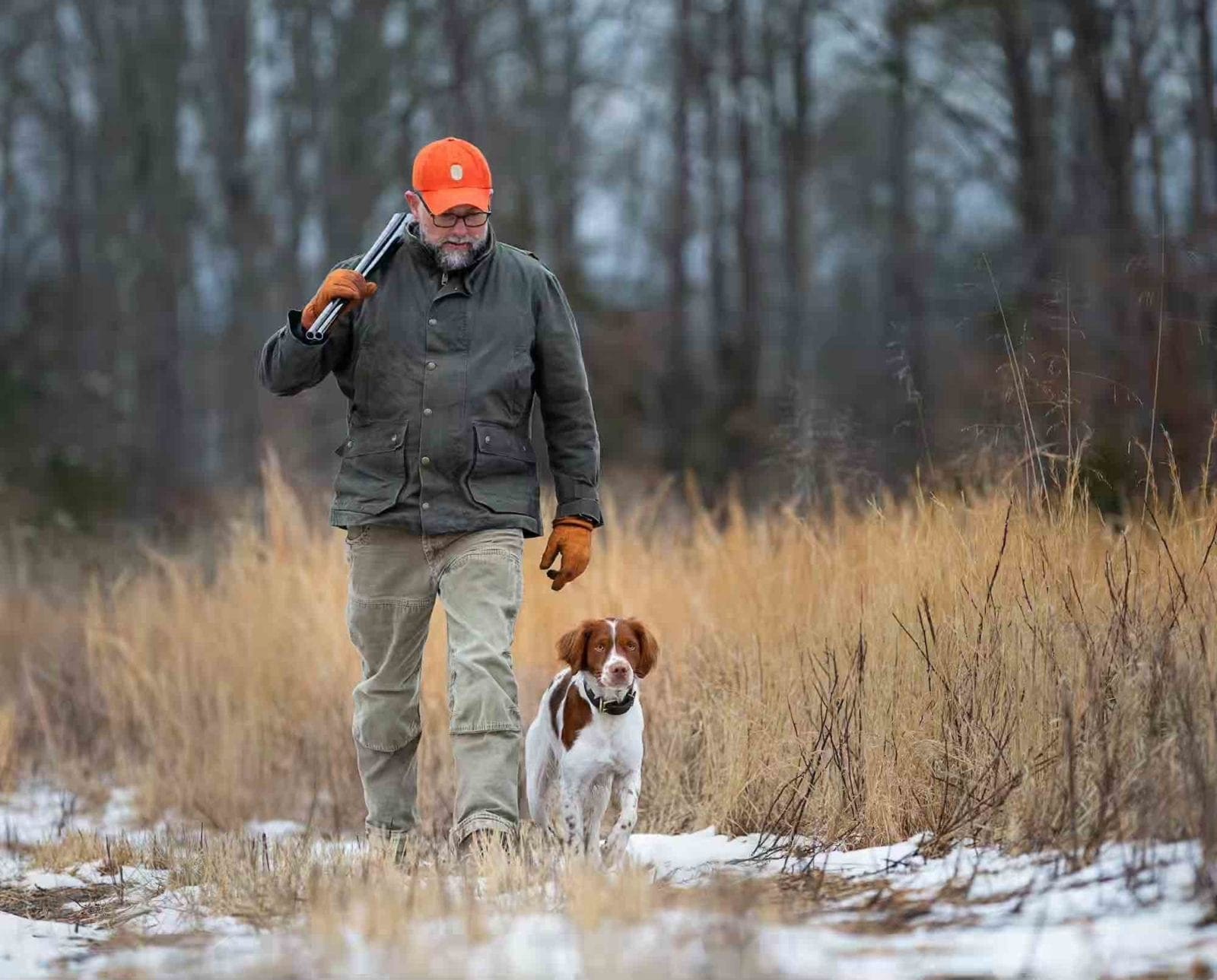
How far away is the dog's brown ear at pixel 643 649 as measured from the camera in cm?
539

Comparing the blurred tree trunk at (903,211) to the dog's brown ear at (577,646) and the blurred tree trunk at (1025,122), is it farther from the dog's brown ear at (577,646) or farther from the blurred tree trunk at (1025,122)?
the dog's brown ear at (577,646)

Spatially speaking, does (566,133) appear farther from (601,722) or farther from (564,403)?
(601,722)

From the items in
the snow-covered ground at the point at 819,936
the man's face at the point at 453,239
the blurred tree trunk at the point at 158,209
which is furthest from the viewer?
the blurred tree trunk at the point at 158,209

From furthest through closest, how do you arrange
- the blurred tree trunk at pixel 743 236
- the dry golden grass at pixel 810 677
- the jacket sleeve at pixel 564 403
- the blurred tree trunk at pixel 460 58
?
1. the blurred tree trunk at pixel 743 236
2. the blurred tree trunk at pixel 460 58
3. the jacket sleeve at pixel 564 403
4. the dry golden grass at pixel 810 677

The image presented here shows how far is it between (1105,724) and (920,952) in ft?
3.93

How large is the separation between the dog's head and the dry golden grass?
0.60 metres

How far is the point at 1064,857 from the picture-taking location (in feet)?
13.6

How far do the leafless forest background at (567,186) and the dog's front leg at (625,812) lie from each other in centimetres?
599

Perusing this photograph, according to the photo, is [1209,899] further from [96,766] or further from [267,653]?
[96,766]

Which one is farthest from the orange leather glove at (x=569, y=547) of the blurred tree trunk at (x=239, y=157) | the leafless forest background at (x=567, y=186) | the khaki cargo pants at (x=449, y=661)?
the blurred tree trunk at (x=239, y=157)

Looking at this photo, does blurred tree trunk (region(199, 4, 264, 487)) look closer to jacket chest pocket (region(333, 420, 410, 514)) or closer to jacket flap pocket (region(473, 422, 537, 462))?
jacket chest pocket (region(333, 420, 410, 514))

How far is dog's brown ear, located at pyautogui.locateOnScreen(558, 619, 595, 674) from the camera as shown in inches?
210

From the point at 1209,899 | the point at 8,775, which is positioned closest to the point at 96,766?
the point at 8,775

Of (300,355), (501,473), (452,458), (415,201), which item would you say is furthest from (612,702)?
(415,201)
